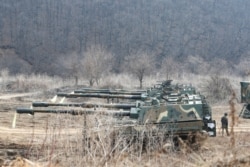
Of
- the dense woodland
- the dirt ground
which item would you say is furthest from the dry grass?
the dense woodland

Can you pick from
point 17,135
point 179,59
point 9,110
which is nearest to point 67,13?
point 179,59

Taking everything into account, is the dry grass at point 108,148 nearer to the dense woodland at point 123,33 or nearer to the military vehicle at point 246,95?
the military vehicle at point 246,95

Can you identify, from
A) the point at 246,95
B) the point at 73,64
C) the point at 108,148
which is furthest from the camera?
the point at 73,64

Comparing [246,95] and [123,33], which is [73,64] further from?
[246,95]

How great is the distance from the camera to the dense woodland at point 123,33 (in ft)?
159

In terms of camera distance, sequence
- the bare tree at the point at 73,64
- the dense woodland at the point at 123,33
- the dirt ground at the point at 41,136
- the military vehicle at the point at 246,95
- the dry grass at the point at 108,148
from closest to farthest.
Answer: the dry grass at the point at 108,148 → the dirt ground at the point at 41,136 → the military vehicle at the point at 246,95 → the bare tree at the point at 73,64 → the dense woodland at the point at 123,33

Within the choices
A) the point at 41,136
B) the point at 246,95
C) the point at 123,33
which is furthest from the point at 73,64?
the point at 41,136

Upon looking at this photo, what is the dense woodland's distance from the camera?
4834 centimetres

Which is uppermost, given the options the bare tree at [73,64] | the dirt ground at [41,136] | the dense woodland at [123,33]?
the dense woodland at [123,33]

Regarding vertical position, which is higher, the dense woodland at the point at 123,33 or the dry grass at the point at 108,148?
the dense woodland at the point at 123,33

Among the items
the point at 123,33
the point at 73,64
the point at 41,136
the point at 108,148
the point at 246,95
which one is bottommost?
the point at 41,136

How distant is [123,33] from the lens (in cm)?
5178

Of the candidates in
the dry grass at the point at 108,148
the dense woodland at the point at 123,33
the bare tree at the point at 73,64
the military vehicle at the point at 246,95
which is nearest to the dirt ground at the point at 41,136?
the dry grass at the point at 108,148

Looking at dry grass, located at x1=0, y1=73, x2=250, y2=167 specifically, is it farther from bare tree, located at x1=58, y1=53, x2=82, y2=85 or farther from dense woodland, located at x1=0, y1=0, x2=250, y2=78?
dense woodland, located at x1=0, y1=0, x2=250, y2=78
